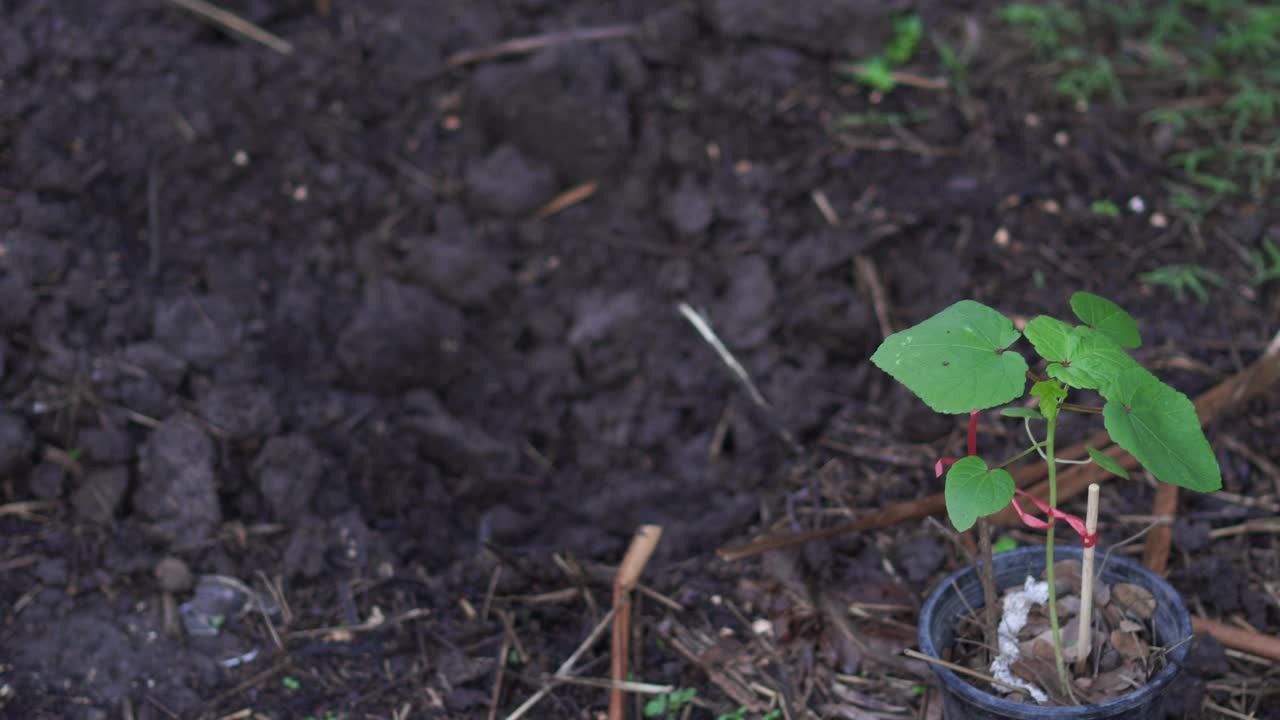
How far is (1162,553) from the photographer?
234 cm

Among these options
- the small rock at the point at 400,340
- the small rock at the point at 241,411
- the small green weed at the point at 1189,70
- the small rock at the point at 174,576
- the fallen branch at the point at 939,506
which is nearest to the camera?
the fallen branch at the point at 939,506

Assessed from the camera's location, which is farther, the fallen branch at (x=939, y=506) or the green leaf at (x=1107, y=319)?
the fallen branch at (x=939, y=506)

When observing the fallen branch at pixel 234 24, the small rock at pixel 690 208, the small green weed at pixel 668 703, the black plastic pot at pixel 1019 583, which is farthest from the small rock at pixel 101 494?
the black plastic pot at pixel 1019 583

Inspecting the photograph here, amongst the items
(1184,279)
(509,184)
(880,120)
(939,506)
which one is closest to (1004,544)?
(939,506)

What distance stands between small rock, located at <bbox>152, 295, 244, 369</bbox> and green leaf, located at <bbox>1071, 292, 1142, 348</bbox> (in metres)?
2.18

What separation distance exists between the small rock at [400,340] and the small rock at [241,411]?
0.95 ft

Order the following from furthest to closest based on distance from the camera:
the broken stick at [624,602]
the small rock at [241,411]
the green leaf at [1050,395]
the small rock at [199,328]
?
the small rock at [199,328]
the small rock at [241,411]
the broken stick at [624,602]
the green leaf at [1050,395]

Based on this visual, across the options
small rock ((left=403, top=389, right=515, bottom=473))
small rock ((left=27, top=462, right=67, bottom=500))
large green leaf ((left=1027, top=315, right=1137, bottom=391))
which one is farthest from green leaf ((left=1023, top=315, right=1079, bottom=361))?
small rock ((left=27, top=462, right=67, bottom=500))

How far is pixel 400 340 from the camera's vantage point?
3.05m

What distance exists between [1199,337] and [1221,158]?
763 mm

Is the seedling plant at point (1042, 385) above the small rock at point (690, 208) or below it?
above

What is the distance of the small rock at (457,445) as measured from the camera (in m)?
2.93

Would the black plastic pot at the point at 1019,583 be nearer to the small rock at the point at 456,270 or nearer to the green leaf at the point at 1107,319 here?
the green leaf at the point at 1107,319

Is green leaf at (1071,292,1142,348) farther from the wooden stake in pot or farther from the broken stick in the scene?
the broken stick
